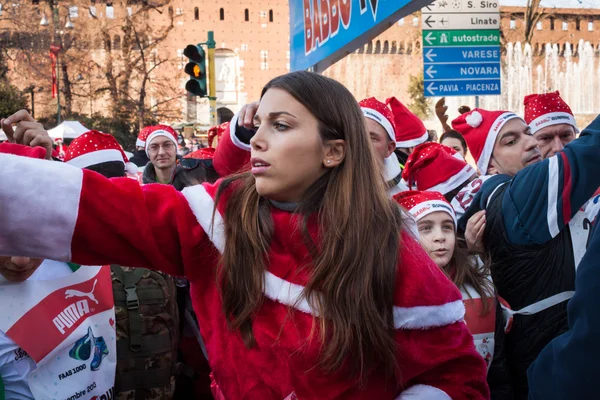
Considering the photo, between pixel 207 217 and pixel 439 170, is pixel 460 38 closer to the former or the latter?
pixel 439 170

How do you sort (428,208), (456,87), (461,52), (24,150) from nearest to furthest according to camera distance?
(24,150) < (428,208) < (456,87) < (461,52)

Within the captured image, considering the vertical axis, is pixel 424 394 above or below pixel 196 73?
below

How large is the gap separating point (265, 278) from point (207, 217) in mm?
215

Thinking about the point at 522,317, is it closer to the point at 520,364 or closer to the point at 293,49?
the point at 520,364

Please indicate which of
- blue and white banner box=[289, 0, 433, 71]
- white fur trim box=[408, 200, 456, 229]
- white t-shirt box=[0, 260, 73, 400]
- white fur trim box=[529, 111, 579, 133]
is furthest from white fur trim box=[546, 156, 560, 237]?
blue and white banner box=[289, 0, 433, 71]

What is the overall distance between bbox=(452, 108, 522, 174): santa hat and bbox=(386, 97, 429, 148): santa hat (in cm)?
158

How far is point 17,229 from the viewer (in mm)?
1642

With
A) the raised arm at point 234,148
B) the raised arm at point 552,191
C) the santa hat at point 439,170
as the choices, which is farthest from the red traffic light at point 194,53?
the raised arm at point 552,191

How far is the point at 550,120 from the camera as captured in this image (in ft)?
12.5

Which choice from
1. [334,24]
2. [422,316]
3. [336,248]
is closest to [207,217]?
[336,248]

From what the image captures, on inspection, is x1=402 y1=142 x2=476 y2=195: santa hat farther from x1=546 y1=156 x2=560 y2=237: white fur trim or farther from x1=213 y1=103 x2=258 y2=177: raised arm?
x1=213 y1=103 x2=258 y2=177: raised arm

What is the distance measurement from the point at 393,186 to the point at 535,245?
122cm

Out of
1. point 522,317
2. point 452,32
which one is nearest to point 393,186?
point 522,317

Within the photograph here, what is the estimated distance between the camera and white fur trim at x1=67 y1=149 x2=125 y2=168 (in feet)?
14.7
